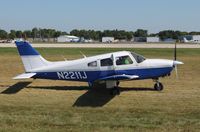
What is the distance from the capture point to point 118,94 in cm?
1455

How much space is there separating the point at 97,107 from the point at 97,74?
3.02 meters

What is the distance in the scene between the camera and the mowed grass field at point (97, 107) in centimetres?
980

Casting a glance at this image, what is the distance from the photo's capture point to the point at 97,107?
12.4 metres

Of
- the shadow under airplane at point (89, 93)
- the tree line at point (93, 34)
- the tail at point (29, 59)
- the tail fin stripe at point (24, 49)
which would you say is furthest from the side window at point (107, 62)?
the tree line at point (93, 34)

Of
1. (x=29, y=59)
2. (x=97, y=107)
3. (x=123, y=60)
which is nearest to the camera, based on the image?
(x=97, y=107)

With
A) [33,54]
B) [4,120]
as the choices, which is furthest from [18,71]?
[4,120]

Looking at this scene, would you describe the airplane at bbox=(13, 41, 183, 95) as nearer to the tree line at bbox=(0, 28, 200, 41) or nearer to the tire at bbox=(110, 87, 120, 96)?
the tire at bbox=(110, 87, 120, 96)

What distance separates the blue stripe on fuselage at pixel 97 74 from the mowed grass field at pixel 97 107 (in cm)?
53

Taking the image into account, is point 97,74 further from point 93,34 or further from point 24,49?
point 93,34

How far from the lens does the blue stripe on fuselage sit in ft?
49.3

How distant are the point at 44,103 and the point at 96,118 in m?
3.02

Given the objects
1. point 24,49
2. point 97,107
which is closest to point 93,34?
point 24,49

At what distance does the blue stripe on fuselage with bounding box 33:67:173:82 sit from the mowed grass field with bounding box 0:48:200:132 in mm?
527

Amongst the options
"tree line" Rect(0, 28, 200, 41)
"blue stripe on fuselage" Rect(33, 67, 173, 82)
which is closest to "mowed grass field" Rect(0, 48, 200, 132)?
"blue stripe on fuselage" Rect(33, 67, 173, 82)
